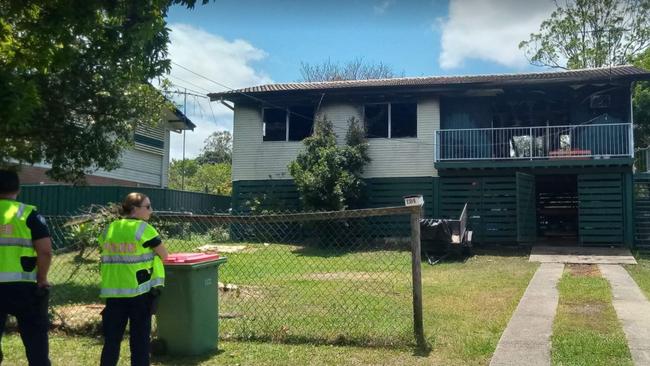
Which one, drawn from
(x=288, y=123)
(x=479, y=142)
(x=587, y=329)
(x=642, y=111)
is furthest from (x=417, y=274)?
(x=642, y=111)

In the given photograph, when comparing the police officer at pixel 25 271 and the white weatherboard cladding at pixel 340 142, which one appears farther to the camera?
the white weatherboard cladding at pixel 340 142

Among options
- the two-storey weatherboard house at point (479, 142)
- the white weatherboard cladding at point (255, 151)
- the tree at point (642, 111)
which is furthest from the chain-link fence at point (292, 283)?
the tree at point (642, 111)

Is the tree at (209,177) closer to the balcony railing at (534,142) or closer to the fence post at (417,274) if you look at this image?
the balcony railing at (534,142)

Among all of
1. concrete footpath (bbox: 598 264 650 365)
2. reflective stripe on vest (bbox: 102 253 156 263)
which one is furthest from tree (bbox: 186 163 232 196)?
reflective stripe on vest (bbox: 102 253 156 263)

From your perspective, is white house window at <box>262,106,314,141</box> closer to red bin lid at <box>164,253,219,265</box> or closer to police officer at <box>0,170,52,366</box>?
red bin lid at <box>164,253,219,265</box>

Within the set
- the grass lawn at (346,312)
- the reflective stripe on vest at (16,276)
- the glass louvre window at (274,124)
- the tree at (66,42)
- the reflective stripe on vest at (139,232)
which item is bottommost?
the grass lawn at (346,312)

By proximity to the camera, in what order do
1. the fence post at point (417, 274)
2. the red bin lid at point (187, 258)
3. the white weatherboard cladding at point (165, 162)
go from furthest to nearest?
the white weatherboard cladding at point (165, 162)
the fence post at point (417, 274)
the red bin lid at point (187, 258)

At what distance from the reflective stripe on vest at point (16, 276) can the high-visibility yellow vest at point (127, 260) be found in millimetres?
490

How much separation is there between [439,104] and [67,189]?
39.4 feet

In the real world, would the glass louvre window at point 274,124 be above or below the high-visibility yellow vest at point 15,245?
above

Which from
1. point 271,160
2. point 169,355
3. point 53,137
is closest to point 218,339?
point 169,355

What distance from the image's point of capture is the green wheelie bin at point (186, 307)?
5137mm

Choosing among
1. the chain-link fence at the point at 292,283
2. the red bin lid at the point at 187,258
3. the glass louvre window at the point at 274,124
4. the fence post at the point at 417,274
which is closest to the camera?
the red bin lid at the point at 187,258

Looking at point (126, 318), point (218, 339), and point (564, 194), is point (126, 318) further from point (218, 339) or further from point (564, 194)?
point (564, 194)
